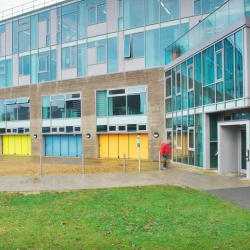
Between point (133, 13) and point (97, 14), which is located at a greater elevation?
point (97, 14)

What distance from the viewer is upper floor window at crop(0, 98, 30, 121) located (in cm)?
2888

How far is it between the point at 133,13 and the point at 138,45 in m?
2.63

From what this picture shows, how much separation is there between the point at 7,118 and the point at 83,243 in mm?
27410

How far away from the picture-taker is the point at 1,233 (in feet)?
19.7

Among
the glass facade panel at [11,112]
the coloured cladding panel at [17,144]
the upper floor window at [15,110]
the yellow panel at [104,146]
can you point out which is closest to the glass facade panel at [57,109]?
the upper floor window at [15,110]

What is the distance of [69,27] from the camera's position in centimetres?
2652

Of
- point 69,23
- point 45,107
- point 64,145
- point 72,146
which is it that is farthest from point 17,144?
point 69,23

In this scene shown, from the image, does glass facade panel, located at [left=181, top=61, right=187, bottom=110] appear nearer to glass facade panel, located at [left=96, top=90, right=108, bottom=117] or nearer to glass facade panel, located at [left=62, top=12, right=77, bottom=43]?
glass facade panel, located at [left=96, top=90, right=108, bottom=117]

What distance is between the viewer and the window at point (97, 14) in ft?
80.8

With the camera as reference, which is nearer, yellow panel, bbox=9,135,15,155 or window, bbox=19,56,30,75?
window, bbox=19,56,30,75

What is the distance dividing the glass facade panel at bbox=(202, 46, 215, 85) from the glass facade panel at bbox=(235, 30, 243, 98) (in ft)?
6.82

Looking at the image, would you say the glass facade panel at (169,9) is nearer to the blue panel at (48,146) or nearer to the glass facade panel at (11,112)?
the blue panel at (48,146)

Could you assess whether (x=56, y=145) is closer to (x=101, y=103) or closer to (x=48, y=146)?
(x=48, y=146)

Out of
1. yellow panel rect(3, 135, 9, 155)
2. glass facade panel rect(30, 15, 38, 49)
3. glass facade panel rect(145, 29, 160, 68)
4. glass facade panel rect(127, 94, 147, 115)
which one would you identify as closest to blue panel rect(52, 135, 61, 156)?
yellow panel rect(3, 135, 9, 155)
